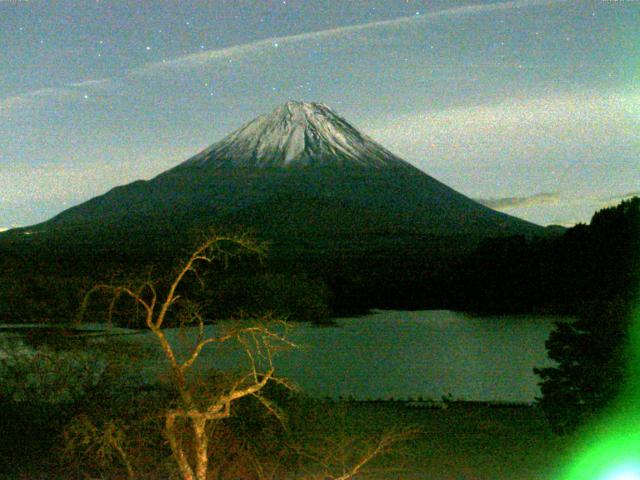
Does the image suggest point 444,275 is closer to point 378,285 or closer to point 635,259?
point 378,285

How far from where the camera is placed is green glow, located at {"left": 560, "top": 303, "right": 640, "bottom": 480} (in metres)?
7.71

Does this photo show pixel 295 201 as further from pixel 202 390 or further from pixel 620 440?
pixel 202 390

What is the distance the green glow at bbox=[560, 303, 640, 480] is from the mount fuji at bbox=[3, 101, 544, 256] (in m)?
33.8

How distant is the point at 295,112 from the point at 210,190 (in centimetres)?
1719

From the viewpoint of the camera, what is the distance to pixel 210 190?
2306 inches

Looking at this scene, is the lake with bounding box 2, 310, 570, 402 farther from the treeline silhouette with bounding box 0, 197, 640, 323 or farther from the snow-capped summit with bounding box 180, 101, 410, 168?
the snow-capped summit with bounding box 180, 101, 410, 168

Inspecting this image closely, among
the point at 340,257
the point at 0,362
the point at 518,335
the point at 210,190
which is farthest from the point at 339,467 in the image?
the point at 210,190

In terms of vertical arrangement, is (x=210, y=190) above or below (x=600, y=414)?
above

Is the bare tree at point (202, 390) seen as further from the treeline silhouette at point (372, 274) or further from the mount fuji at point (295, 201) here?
the mount fuji at point (295, 201)

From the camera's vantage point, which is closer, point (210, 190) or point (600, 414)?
point (600, 414)

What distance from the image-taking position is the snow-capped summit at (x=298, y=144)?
6288 cm

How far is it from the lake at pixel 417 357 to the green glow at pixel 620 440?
4.22 meters

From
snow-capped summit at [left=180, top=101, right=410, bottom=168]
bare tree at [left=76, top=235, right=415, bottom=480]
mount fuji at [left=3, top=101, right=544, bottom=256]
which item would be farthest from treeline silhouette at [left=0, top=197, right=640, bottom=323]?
snow-capped summit at [left=180, top=101, right=410, bottom=168]

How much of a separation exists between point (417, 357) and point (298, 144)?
154 feet
